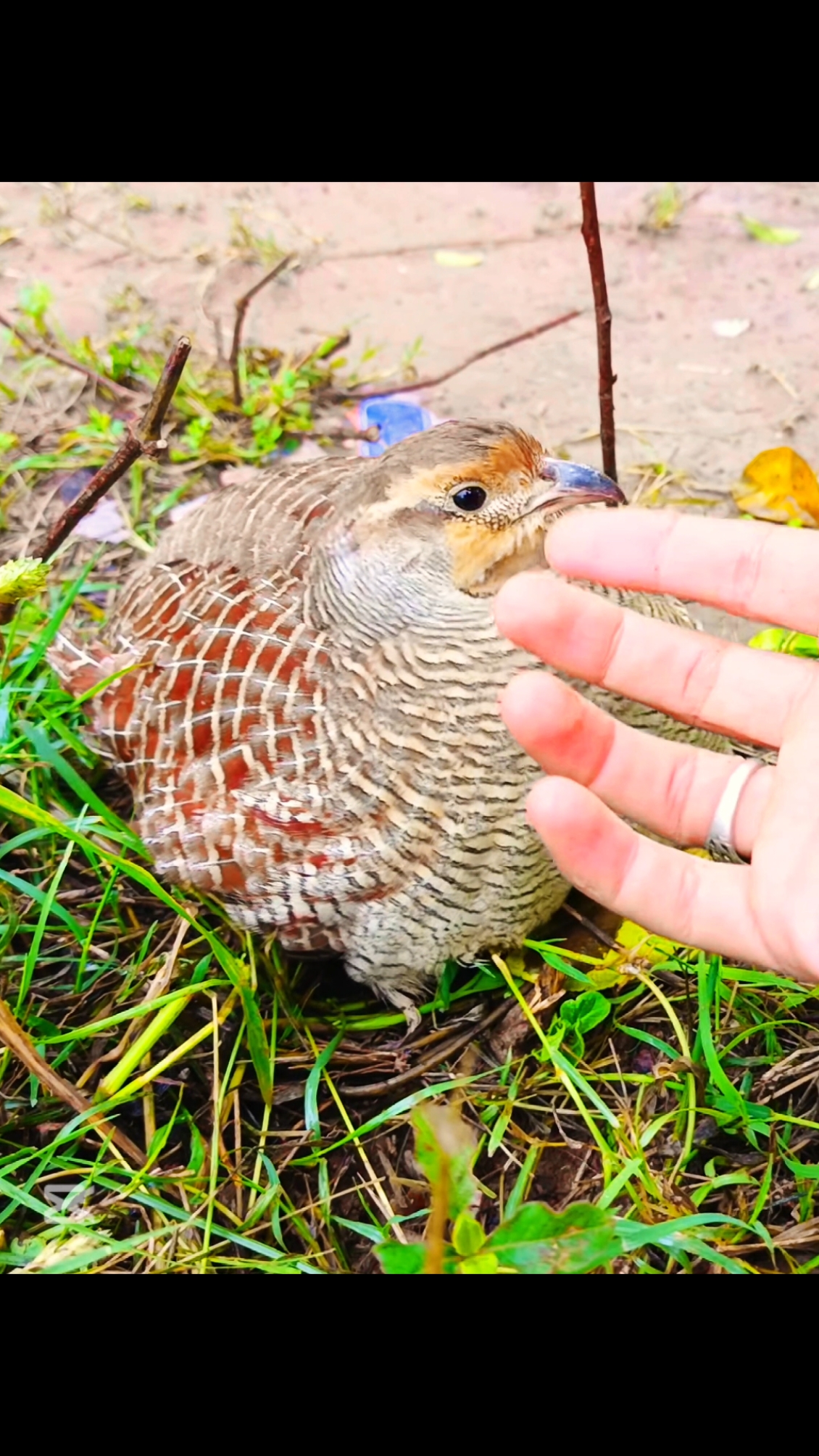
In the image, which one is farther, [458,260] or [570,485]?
[458,260]

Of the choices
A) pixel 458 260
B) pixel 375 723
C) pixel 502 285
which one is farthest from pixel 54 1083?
pixel 458 260

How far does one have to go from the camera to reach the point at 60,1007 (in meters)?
2.63

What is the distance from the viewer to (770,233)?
4.39 meters

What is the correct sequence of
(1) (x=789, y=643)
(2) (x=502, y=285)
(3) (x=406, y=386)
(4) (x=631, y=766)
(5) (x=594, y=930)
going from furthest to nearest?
(2) (x=502, y=285), (3) (x=406, y=386), (1) (x=789, y=643), (5) (x=594, y=930), (4) (x=631, y=766)

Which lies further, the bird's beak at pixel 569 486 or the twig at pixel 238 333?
the twig at pixel 238 333

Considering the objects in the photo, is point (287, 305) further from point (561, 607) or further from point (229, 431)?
point (561, 607)

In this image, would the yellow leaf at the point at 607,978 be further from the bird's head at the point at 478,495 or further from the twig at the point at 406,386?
the twig at the point at 406,386

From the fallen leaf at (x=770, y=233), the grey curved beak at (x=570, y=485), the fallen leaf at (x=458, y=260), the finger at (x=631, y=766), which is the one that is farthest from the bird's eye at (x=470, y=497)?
the fallen leaf at (x=770, y=233)

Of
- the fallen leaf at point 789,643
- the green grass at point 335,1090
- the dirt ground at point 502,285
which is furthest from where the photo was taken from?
the dirt ground at point 502,285

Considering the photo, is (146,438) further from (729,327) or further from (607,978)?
(729,327)

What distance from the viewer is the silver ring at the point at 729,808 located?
2.00 m

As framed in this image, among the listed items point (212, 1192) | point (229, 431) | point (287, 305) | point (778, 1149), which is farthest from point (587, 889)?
point (287, 305)

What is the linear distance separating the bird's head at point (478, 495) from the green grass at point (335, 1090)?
0.85 metres

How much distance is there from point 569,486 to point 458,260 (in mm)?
2573
